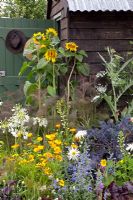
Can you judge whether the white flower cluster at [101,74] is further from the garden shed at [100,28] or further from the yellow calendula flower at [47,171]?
the yellow calendula flower at [47,171]

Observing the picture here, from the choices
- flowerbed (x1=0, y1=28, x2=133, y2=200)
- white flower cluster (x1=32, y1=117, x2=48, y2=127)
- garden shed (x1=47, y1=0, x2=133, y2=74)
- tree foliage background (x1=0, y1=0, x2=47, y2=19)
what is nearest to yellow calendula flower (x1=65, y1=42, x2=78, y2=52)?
flowerbed (x1=0, y1=28, x2=133, y2=200)

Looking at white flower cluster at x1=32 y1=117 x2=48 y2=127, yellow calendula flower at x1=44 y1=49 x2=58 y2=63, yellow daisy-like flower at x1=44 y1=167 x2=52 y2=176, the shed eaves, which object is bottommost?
yellow daisy-like flower at x1=44 y1=167 x2=52 y2=176

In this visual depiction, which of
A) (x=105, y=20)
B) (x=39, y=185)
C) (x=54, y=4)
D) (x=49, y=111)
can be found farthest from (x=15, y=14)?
(x=39, y=185)

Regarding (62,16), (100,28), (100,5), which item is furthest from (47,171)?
(62,16)

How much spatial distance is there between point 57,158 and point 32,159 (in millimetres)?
225

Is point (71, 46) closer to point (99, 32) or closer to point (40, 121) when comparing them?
point (99, 32)

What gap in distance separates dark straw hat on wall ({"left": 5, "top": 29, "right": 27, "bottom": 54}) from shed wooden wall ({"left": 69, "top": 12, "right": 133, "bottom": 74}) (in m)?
1.59

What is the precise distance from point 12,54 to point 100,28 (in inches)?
79.6

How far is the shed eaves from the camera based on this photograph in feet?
21.6

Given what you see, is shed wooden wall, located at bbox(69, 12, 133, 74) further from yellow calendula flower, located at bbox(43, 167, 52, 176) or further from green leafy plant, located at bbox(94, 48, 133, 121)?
yellow calendula flower, located at bbox(43, 167, 52, 176)

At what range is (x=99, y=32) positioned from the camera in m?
7.05

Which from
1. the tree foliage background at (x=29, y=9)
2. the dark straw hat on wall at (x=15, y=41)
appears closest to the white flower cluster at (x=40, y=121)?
the dark straw hat on wall at (x=15, y=41)

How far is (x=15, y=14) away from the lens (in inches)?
539

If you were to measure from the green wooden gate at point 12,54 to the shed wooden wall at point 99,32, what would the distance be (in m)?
1.42
